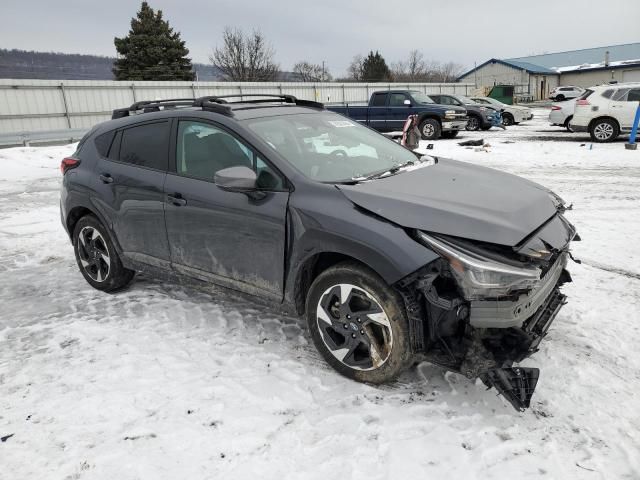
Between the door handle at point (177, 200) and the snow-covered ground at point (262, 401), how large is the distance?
661mm

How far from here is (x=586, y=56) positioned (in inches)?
2389

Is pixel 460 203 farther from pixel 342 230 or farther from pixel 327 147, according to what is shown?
pixel 327 147

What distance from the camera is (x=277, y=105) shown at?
13.3 feet

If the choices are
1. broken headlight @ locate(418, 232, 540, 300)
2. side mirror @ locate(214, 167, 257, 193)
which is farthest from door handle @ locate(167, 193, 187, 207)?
broken headlight @ locate(418, 232, 540, 300)

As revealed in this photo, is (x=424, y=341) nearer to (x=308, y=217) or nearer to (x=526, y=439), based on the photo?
(x=526, y=439)

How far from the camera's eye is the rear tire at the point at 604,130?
48.6 ft

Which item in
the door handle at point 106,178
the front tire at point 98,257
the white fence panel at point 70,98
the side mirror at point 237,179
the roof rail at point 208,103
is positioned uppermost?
the white fence panel at point 70,98

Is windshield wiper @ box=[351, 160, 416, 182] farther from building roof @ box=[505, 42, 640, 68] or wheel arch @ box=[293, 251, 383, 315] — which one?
building roof @ box=[505, 42, 640, 68]

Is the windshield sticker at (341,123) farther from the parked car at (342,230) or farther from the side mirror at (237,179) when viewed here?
the side mirror at (237,179)

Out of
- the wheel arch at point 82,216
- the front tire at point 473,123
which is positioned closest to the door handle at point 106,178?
the wheel arch at point 82,216

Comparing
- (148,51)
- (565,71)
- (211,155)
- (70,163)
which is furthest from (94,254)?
(565,71)

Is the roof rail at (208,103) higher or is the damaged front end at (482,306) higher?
the roof rail at (208,103)

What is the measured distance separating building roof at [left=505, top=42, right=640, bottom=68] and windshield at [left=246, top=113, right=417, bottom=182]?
6513cm

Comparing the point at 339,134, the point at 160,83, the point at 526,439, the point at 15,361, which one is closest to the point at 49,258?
the point at 15,361
